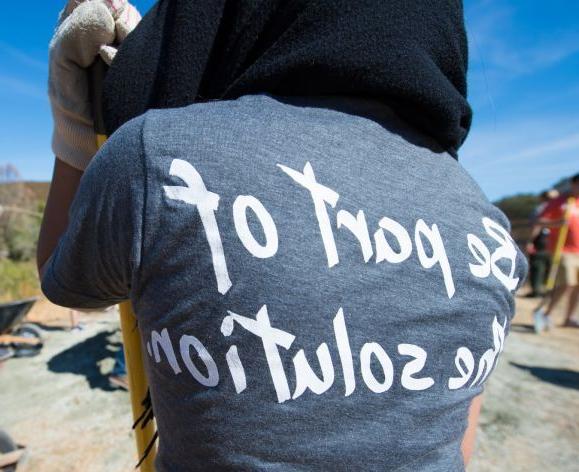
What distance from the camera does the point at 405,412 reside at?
0.63 metres

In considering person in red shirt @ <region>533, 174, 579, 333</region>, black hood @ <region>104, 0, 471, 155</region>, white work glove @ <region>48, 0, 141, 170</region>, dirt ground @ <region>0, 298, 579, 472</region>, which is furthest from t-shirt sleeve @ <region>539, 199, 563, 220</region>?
white work glove @ <region>48, 0, 141, 170</region>

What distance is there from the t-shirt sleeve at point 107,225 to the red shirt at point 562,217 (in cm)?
693

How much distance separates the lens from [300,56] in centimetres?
62

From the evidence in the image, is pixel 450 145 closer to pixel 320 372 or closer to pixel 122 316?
pixel 320 372

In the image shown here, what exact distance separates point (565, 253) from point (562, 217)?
0.62 meters

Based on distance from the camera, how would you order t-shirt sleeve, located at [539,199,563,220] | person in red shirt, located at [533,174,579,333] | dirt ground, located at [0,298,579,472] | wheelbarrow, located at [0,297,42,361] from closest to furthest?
1. dirt ground, located at [0,298,579,472]
2. wheelbarrow, located at [0,297,42,361]
3. person in red shirt, located at [533,174,579,333]
4. t-shirt sleeve, located at [539,199,563,220]

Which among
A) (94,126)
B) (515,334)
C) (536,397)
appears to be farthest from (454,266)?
(515,334)

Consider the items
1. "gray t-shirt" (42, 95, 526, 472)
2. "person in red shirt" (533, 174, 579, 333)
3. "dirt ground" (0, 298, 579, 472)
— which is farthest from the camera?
"person in red shirt" (533, 174, 579, 333)

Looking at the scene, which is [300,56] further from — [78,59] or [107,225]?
[78,59]

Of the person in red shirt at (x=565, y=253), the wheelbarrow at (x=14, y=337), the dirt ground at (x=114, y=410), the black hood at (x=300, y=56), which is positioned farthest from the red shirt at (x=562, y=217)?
the wheelbarrow at (x=14, y=337)

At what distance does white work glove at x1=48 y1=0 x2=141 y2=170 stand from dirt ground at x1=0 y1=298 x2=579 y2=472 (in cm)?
292

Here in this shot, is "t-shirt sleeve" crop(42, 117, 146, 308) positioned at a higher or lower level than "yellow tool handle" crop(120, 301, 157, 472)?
higher

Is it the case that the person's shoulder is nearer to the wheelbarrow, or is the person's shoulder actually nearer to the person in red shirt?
the wheelbarrow

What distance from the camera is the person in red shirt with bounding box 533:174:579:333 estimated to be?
5980mm
